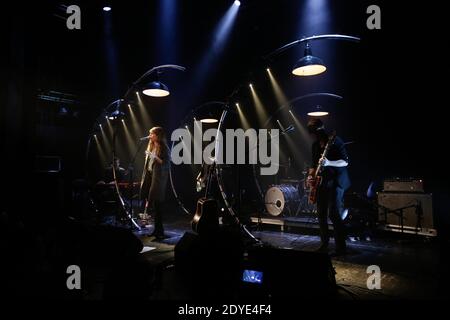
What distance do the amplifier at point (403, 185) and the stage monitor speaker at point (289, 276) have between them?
559cm

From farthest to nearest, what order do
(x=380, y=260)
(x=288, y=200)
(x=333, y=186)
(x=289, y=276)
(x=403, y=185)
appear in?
(x=288, y=200), (x=403, y=185), (x=333, y=186), (x=380, y=260), (x=289, y=276)

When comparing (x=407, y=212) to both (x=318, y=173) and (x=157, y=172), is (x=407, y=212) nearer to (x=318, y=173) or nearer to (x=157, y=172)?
(x=318, y=173)

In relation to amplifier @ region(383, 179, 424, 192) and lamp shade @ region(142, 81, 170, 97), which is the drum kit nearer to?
amplifier @ region(383, 179, 424, 192)

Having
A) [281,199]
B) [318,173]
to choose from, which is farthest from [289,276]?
[281,199]

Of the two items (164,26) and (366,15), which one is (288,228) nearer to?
(366,15)

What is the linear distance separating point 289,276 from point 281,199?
257 inches

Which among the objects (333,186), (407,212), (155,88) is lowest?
(407,212)

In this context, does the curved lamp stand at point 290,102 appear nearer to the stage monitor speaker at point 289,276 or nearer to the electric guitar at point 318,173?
the electric guitar at point 318,173

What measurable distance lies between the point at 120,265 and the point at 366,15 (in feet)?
25.6

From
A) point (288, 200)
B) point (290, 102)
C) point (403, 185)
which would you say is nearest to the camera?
point (403, 185)

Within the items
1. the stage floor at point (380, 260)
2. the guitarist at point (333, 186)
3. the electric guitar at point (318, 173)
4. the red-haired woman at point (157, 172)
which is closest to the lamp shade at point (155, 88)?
the red-haired woman at point (157, 172)

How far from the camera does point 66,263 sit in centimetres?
455

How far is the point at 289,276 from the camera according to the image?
2.88m

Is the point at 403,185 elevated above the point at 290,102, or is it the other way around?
the point at 290,102
